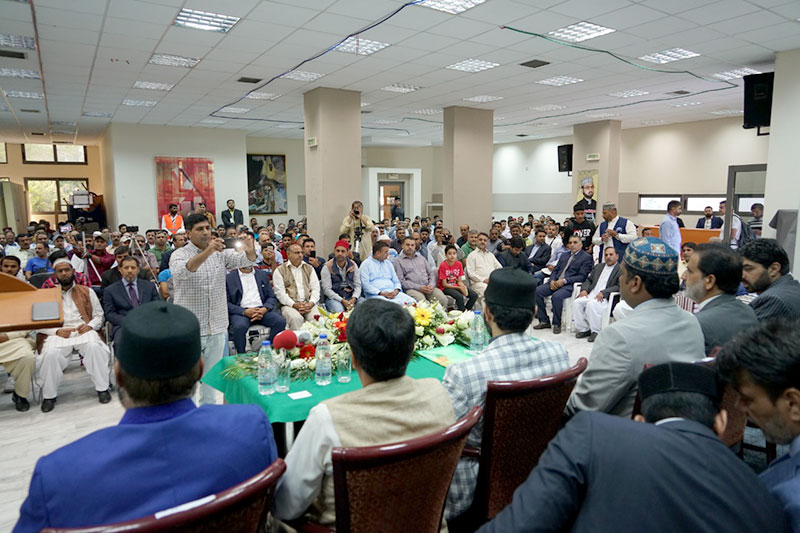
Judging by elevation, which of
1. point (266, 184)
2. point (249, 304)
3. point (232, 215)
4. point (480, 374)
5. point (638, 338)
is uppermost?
point (266, 184)

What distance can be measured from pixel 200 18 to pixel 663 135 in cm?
1340

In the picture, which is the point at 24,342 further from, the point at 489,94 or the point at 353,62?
the point at 489,94

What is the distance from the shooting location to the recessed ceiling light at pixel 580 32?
6.06 m

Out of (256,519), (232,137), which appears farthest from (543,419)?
(232,137)

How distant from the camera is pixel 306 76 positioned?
8.28 metres

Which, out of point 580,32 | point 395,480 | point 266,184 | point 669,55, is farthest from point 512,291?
point 266,184

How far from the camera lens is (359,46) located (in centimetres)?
669

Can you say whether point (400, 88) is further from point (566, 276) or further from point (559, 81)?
point (566, 276)

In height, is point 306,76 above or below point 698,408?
Answer: above

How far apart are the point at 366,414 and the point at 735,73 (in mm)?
9546

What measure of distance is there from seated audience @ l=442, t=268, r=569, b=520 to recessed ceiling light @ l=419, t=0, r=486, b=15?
392 centimetres

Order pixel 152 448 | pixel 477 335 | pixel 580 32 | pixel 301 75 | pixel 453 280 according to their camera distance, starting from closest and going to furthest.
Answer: pixel 152 448 < pixel 477 335 < pixel 580 32 < pixel 453 280 < pixel 301 75

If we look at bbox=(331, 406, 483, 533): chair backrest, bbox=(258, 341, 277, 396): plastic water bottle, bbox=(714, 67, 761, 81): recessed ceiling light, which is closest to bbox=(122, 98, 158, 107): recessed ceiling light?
bbox=(258, 341, 277, 396): plastic water bottle

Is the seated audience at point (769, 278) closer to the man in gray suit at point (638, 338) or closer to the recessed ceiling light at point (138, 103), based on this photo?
the man in gray suit at point (638, 338)
